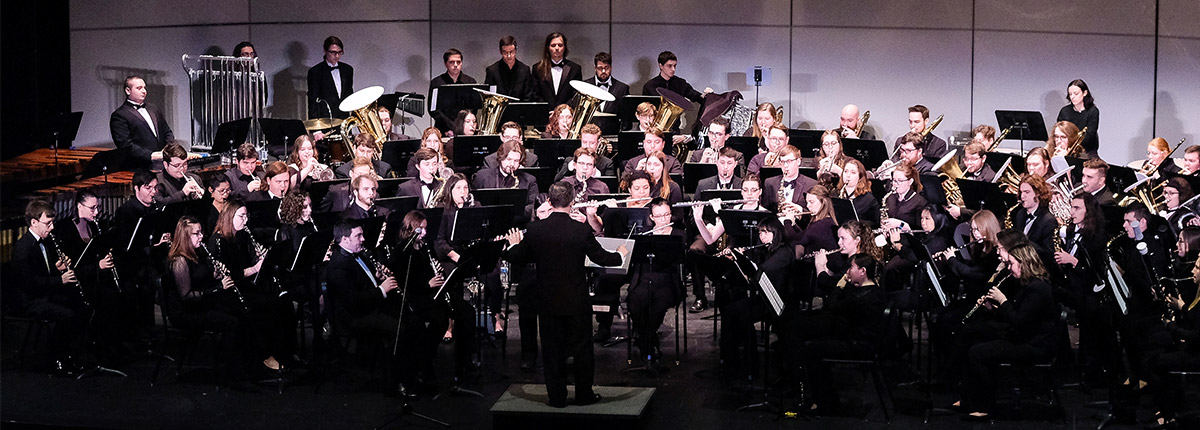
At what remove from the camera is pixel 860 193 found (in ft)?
26.5

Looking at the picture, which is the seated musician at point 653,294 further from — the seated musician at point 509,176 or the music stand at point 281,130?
the music stand at point 281,130

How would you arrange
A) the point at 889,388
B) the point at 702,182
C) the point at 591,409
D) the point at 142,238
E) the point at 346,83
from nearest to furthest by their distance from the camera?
the point at 591,409 → the point at 889,388 → the point at 142,238 → the point at 702,182 → the point at 346,83

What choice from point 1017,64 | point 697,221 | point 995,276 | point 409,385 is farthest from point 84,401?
point 1017,64

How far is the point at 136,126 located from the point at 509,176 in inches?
134

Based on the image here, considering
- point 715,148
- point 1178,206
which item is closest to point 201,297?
point 715,148

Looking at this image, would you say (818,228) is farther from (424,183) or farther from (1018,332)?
(424,183)

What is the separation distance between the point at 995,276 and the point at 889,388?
0.83m

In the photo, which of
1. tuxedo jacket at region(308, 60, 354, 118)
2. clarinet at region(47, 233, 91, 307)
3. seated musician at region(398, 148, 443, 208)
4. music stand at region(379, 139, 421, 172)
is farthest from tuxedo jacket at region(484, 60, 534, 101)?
clarinet at region(47, 233, 91, 307)

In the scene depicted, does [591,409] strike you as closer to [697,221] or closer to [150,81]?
[697,221]

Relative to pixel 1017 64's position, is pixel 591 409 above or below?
below

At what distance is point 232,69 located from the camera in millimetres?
12078

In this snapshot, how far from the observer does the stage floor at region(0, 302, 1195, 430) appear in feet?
21.8

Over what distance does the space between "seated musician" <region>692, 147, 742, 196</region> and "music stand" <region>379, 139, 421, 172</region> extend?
89.9 inches

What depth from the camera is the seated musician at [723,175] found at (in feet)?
28.0
